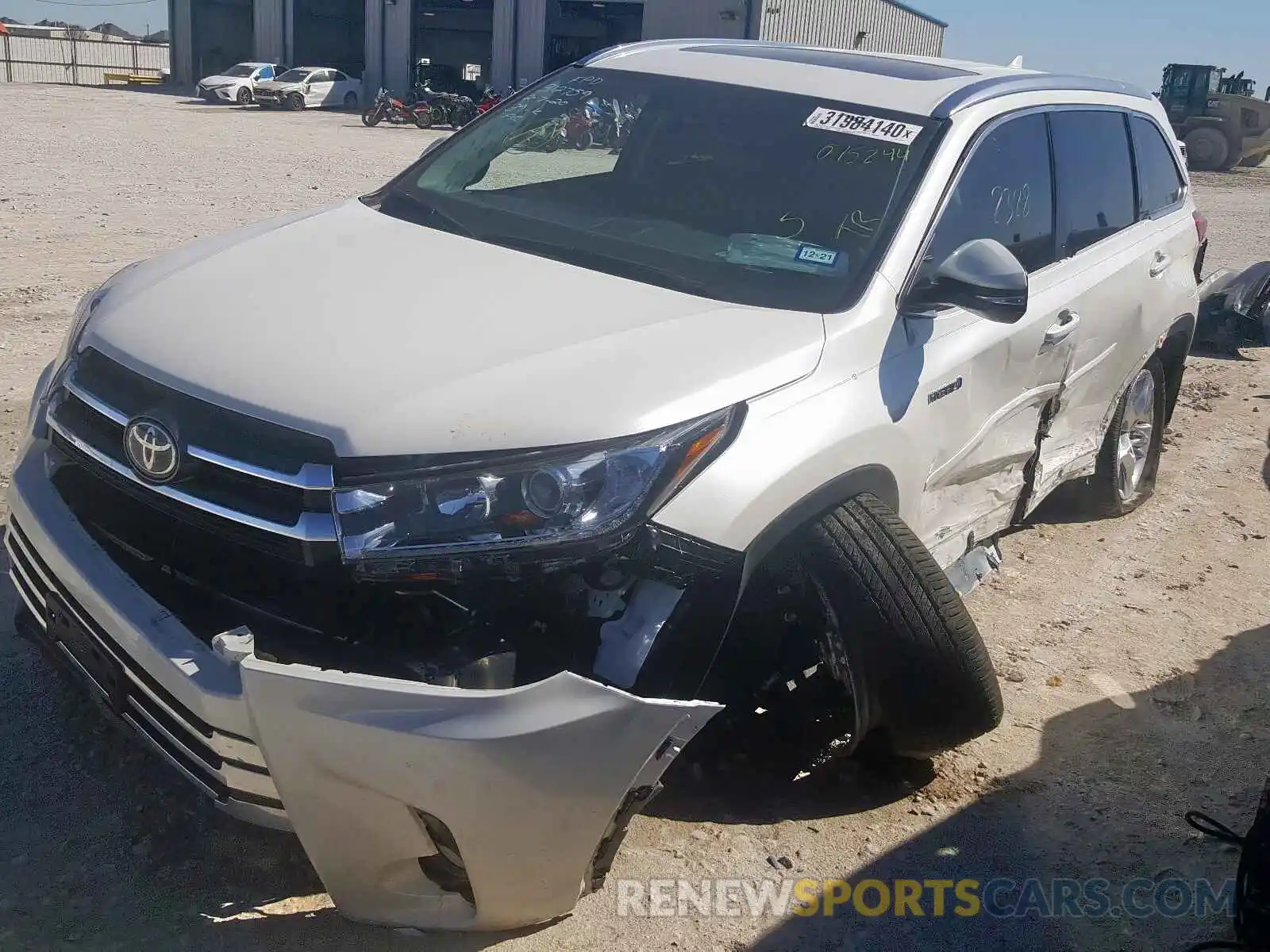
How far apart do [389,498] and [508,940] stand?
1026mm

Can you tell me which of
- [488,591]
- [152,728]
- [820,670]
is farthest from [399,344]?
[820,670]

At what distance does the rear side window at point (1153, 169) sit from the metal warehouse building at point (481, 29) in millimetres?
32618

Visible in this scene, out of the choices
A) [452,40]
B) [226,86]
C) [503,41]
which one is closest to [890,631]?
[226,86]

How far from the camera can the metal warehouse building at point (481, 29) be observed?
3800 cm

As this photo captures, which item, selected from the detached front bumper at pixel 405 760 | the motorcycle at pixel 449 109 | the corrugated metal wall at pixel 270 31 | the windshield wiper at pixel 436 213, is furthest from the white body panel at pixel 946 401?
the corrugated metal wall at pixel 270 31

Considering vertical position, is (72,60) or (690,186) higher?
(690,186)

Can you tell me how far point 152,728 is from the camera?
2523 mm

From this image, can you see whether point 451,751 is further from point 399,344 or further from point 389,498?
point 399,344

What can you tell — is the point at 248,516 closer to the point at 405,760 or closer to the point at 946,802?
the point at 405,760

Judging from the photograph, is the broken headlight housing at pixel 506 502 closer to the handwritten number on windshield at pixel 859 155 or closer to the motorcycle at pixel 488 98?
the handwritten number on windshield at pixel 859 155

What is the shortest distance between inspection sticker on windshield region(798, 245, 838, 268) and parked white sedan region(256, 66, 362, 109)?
36.8m

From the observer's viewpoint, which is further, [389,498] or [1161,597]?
[1161,597]

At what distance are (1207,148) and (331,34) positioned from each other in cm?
3174

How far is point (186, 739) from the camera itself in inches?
95.3
